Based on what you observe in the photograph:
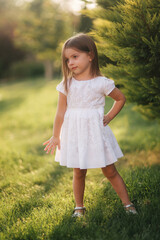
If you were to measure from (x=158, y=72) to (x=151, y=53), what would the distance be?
→ 28 cm

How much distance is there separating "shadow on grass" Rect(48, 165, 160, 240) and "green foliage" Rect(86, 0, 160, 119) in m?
1.05

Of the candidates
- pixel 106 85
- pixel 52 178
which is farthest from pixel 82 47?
pixel 52 178

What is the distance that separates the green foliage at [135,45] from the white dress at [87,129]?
1.43 ft

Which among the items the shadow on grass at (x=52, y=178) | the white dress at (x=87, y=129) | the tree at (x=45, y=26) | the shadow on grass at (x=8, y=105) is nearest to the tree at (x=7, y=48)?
the tree at (x=45, y=26)

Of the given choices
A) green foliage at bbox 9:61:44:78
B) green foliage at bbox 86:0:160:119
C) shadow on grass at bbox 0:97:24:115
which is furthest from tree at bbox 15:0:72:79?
green foliage at bbox 86:0:160:119

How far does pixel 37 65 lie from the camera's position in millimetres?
31406

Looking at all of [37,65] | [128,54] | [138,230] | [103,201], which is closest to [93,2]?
[128,54]

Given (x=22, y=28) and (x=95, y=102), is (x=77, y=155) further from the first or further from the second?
(x=22, y=28)

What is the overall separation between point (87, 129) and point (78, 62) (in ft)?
2.10

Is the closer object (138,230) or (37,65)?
(138,230)

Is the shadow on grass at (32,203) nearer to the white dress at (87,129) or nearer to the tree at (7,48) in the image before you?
the white dress at (87,129)

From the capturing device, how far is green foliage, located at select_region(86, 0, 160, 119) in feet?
8.03

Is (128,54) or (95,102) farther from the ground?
(128,54)

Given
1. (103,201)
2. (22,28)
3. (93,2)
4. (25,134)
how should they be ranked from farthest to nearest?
1. (22,28)
2. (25,134)
3. (93,2)
4. (103,201)
